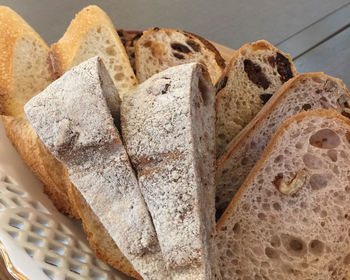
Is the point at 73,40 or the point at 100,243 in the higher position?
the point at 73,40

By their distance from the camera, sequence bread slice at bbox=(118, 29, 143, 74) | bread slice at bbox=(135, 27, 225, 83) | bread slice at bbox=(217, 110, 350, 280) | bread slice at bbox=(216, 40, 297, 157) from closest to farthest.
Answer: bread slice at bbox=(217, 110, 350, 280) < bread slice at bbox=(216, 40, 297, 157) < bread slice at bbox=(135, 27, 225, 83) < bread slice at bbox=(118, 29, 143, 74)

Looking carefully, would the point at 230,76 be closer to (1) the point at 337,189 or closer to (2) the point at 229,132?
(2) the point at 229,132

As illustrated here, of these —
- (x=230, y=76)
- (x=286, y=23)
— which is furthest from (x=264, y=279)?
(x=286, y=23)

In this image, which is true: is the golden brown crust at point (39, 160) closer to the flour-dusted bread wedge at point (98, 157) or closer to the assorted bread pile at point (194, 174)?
the assorted bread pile at point (194, 174)

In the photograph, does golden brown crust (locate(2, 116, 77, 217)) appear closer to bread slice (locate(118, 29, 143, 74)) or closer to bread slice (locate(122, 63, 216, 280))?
bread slice (locate(122, 63, 216, 280))

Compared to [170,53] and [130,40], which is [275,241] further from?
[130,40]

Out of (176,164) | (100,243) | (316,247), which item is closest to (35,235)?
(100,243)

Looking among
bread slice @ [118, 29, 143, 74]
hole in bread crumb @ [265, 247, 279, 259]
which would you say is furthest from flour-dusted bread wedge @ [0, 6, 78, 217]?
hole in bread crumb @ [265, 247, 279, 259]
